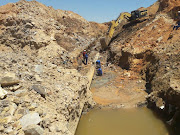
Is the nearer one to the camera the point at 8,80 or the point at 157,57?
the point at 8,80

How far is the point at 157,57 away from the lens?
1125 cm

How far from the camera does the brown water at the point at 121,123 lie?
6.97 meters

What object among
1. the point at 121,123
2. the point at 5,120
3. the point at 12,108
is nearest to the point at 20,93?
the point at 12,108

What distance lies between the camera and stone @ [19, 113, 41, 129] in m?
3.94

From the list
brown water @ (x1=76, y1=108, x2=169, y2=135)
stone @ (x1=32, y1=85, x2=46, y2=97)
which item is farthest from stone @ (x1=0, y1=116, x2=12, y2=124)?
brown water @ (x1=76, y1=108, x2=169, y2=135)

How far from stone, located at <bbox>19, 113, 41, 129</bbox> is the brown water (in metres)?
3.11

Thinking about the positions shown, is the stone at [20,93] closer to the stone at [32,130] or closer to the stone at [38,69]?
the stone at [32,130]

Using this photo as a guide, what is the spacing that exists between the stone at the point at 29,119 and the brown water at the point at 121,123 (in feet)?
10.2

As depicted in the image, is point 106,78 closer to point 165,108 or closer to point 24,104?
point 165,108

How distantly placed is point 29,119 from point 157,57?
9.29 meters

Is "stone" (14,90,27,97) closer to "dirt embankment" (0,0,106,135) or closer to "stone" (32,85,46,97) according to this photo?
"dirt embankment" (0,0,106,135)

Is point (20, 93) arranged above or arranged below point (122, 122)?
above

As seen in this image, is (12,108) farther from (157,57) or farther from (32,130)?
(157,57)

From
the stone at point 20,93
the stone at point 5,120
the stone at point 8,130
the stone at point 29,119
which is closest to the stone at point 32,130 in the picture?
the stone at point 29,119
